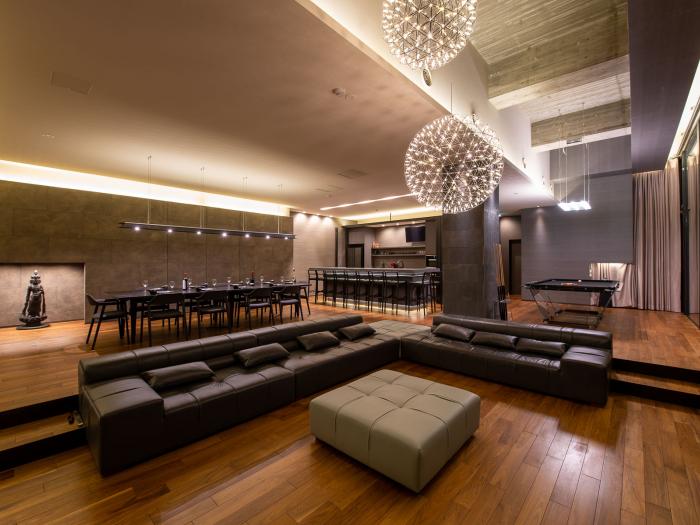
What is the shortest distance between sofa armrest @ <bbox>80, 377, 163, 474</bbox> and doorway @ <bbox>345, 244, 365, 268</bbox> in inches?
461

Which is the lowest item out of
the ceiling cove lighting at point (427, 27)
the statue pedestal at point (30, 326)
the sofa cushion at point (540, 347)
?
the statue pedestal at point (30, 326)

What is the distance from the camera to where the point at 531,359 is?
147 inches

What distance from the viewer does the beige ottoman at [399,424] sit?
2.07 metres

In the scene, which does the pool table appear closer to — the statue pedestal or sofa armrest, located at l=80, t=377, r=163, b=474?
sofa armrest, located at l=80, t=377, r=163, b=474

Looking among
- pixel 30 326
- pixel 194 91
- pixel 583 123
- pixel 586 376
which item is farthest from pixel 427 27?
pixel 30 326

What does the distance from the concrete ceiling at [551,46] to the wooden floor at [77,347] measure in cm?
408

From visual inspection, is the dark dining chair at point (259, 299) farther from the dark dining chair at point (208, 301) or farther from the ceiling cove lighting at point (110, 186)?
the ceiling cove lighting at point (110, 186)

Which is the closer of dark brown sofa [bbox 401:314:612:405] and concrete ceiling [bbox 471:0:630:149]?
dark brown sofa [bbox 401:314:612:405]

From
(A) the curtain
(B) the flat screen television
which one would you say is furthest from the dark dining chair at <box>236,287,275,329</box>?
(A) the curtain

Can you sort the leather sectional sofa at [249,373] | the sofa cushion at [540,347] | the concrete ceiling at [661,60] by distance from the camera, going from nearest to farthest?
the leather sectional sofa at [249,373] < the concrete ceiling at [661,60] < the sofa cushion at [540,347]

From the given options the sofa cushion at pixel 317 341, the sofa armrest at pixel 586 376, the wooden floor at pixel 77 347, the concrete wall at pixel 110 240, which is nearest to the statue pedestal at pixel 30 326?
the wooden floor at pixel 77 347

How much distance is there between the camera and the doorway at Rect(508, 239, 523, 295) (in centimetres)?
1201

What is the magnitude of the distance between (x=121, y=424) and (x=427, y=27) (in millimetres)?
3224

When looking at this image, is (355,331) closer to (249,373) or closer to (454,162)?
(249,373)
